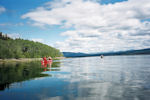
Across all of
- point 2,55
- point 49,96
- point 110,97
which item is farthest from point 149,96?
point 2,55

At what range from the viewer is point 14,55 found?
13325cm

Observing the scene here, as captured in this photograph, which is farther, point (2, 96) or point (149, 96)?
point (2, 96)

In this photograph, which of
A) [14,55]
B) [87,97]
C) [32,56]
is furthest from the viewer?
[32,56]

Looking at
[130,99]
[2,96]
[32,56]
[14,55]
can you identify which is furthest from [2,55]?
[130,99]

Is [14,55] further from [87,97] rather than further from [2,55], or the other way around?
[87,97]

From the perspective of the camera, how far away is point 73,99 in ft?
43.2

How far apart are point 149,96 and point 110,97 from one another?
3463 mm

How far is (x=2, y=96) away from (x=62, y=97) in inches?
233

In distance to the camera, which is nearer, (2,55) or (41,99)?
(41,99)

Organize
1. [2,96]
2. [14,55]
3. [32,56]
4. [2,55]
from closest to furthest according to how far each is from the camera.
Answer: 1. [2,96]
2. [2,55]
3. [14,55]
4. [32,56]

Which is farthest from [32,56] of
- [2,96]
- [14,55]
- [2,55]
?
[2,96]

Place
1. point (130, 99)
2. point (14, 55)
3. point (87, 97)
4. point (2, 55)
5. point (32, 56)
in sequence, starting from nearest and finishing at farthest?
point (130, 99) < point (87, 97) < point (2, 55) < point (14, 55) < point (32, 56)

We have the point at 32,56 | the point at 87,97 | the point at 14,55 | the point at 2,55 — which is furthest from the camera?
the point at 32,56

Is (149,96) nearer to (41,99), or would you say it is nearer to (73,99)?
(73,99)
